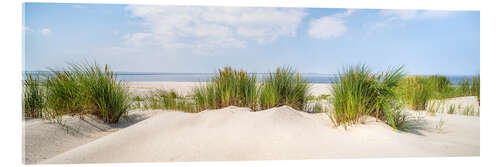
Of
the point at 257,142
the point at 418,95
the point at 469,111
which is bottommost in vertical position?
the point at 257,142

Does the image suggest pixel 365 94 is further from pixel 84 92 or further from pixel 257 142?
pixel 84 92

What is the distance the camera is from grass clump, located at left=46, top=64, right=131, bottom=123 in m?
3.24

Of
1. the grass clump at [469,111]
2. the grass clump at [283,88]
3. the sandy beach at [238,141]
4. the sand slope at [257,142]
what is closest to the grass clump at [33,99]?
the sandy beach at [238,141]

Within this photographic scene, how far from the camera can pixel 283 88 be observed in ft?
12.5

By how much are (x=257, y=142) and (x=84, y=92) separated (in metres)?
2.34

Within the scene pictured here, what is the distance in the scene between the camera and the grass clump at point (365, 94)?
2.74 m

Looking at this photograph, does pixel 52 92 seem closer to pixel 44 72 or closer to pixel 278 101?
pixel 44 72

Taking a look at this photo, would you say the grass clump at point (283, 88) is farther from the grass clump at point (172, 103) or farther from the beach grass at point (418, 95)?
the beach grass at point (418, 95)

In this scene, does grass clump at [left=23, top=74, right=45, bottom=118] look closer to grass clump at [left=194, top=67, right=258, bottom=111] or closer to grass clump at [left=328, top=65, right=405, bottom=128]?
grass clump at [left=194, top=67, right=258, bottom=111]

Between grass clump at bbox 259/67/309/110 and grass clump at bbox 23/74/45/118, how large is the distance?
2825 mm

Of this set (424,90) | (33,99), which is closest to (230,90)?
(33,99)

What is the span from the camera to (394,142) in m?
2.42

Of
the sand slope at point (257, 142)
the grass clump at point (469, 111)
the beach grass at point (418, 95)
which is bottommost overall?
the sand slope at point (257, 142)

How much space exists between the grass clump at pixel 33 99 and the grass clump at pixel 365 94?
11.6 ft
